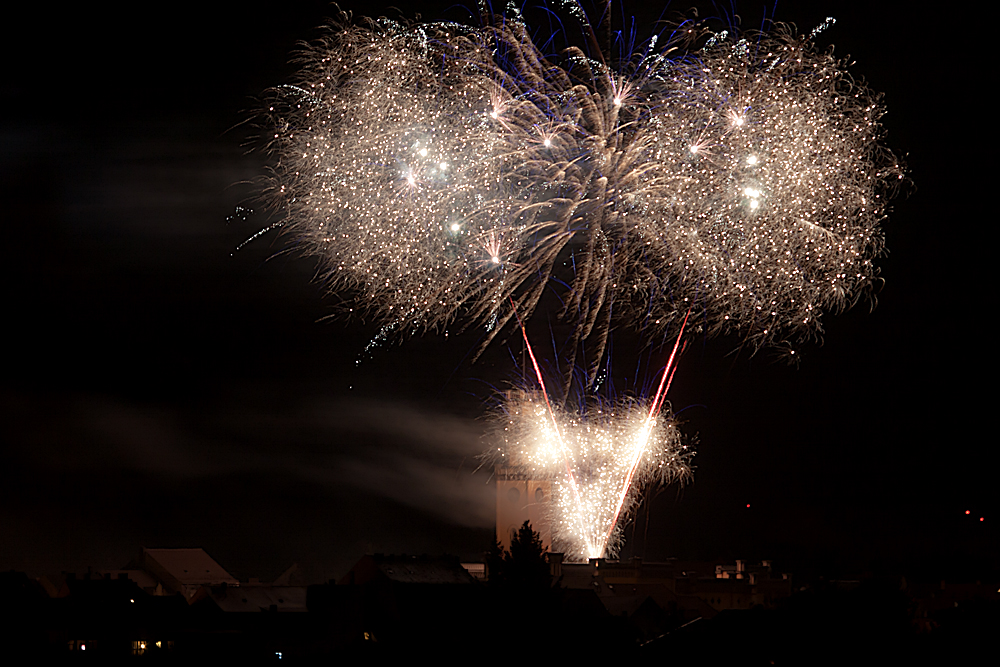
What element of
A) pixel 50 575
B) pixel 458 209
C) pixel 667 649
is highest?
pixel 458 209

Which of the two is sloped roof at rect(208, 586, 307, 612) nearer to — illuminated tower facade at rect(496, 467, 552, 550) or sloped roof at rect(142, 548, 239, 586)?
sloped roof at rect(142, 548, 239, 586)

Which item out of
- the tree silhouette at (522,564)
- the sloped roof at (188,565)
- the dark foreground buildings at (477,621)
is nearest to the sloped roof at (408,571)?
the dark foreground buildings at (477,621)

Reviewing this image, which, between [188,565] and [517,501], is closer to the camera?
[188,565]

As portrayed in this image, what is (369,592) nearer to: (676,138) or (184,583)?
(676,138)

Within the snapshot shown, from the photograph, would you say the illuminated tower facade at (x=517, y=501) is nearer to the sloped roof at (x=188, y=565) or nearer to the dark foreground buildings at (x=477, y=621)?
the dark foreground buildings at (x=477, y=621)

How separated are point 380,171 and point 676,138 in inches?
242

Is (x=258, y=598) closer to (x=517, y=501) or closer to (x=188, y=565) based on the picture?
(x=188, y=565)

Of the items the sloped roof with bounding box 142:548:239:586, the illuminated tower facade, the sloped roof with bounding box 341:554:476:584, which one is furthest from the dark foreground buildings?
the illuminated tower facade

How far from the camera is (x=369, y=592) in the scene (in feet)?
124

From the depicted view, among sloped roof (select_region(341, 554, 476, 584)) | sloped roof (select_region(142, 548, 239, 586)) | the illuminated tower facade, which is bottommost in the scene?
sloped roof (select_region(341, 554, 476, 584))

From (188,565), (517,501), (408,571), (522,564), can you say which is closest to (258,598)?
(408,571)

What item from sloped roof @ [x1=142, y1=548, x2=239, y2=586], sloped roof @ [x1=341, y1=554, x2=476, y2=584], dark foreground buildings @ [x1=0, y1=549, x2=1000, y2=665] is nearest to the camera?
dark foreground buildings @ [x1=0, y1=549, x2=1000, y2=665]

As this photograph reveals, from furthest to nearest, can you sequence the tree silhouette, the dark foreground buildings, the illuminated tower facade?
1. the illuminated tower facade
2. the tree silhouette
3. the dark foreground buildings

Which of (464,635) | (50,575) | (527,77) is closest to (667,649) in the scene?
(464,635)
